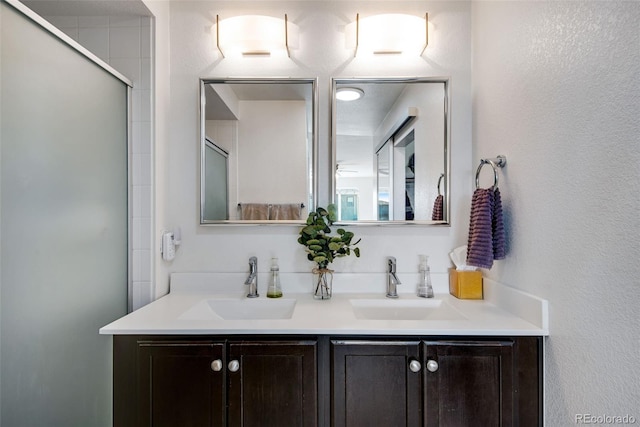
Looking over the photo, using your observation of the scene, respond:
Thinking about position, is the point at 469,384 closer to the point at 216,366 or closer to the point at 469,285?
the point at 469,285

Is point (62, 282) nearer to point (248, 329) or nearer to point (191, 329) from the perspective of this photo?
point (191, 329)

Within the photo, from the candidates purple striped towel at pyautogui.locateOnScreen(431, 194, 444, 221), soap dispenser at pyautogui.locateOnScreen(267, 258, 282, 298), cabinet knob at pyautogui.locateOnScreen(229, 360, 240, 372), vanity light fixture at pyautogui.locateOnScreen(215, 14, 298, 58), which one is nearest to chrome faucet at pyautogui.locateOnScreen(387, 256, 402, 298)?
purple striped towel at pyautogui.locateOnScreen(431, 194, 444, 221)

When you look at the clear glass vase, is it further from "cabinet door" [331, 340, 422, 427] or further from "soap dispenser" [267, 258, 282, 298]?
"cabinet door" [331, 340, 422, 427]

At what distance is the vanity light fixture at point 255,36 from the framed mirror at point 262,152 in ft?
0.50

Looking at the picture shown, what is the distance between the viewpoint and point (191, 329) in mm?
1026

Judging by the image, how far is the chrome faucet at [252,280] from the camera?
1423 mm

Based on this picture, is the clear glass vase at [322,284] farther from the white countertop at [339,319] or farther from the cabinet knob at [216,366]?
the cabinet knob at [216,366]

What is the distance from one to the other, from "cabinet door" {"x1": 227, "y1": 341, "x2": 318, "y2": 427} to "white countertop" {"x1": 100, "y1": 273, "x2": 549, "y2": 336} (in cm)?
6

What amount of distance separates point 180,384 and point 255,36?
1.48 meters

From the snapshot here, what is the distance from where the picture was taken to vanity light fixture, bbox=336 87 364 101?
59.8 inches

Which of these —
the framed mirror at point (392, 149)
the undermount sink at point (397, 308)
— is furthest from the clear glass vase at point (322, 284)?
the framed mirror at point (392, 149)

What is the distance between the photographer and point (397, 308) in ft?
4.53

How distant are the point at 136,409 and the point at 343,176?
1.20 metres

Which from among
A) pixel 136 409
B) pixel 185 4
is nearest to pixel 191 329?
pixel 136 409
